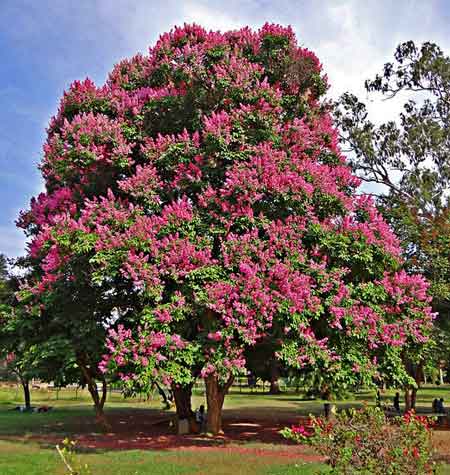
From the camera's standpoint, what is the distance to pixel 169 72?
61.6 ft

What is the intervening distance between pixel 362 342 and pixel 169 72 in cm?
1071

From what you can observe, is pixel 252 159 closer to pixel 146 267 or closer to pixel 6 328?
pixel 146 267

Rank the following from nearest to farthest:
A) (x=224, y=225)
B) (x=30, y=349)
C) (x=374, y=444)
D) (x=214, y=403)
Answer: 1. (x=374, y=444)
2. (x=224, y=225)
3. (x=30, y=349)
4. (x=214, y=403)

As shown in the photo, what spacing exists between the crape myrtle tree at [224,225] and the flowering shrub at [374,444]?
675 centimetres

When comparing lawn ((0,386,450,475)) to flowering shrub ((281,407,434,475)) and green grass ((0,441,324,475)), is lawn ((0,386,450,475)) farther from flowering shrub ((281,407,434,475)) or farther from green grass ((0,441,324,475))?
flowering shrub ((281,407,434,475))

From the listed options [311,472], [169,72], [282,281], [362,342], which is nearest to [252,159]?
[282,281]

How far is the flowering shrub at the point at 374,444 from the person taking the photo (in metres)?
7.05

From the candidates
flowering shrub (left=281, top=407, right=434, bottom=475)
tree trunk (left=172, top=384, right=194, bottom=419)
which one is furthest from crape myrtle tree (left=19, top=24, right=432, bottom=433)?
flowering shrub (left=281, top=407, right=434, bottom=475)

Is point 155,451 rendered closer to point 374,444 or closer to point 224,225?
point 224,225

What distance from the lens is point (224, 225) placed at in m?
15.9

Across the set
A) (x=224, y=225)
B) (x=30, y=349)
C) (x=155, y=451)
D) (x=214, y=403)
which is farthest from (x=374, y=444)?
(x=30, y=349)

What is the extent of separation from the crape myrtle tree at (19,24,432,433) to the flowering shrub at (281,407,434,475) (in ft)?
22.1

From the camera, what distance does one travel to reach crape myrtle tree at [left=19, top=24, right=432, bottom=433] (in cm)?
1486

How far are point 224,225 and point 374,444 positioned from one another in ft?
30.9
